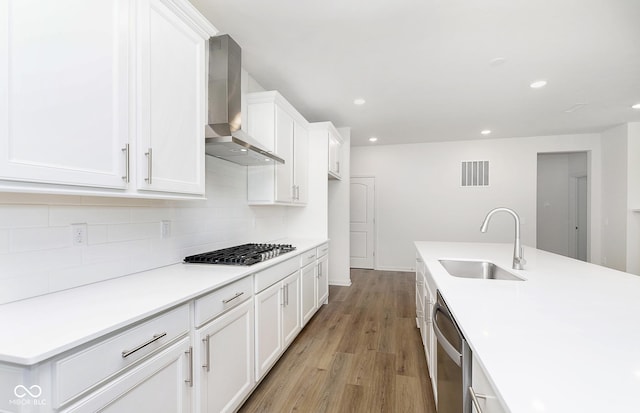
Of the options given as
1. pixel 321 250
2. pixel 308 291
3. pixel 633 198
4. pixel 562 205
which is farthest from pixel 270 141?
pixel 562 205

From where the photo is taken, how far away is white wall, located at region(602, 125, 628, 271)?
4855 millimetres

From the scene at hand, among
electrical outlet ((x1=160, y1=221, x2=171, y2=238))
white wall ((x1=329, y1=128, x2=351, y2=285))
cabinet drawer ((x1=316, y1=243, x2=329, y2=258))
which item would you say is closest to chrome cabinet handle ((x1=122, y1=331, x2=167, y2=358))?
electrical outlet ((x1=160, y1=221, x2=171, y2=238))

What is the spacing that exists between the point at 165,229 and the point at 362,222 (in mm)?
4996

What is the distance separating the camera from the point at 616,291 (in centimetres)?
143

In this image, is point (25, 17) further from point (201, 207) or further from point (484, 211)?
point (484, 211)

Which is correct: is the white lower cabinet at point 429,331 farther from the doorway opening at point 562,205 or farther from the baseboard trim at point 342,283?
the doorway opening at point 562,205

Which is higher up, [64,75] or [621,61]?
[621,61]

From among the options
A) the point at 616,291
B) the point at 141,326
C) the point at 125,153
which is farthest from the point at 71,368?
the point at 616,291

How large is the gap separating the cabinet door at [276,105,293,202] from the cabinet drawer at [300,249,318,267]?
0.62 m

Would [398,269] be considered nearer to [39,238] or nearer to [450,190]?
[450,190]

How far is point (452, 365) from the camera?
1.22 metres

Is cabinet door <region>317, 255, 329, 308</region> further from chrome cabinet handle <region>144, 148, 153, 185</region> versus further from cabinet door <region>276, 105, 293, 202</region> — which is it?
chrome cabinet handle <region>144, 148, 153, 185</region>

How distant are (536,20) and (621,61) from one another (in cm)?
140

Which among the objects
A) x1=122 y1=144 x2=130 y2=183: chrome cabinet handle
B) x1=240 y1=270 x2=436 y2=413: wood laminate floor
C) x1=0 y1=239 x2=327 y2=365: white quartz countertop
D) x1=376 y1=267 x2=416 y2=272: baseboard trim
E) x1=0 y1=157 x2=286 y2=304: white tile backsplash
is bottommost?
x1=376 y1=267 x2=416 y2=272: baseboard trim
